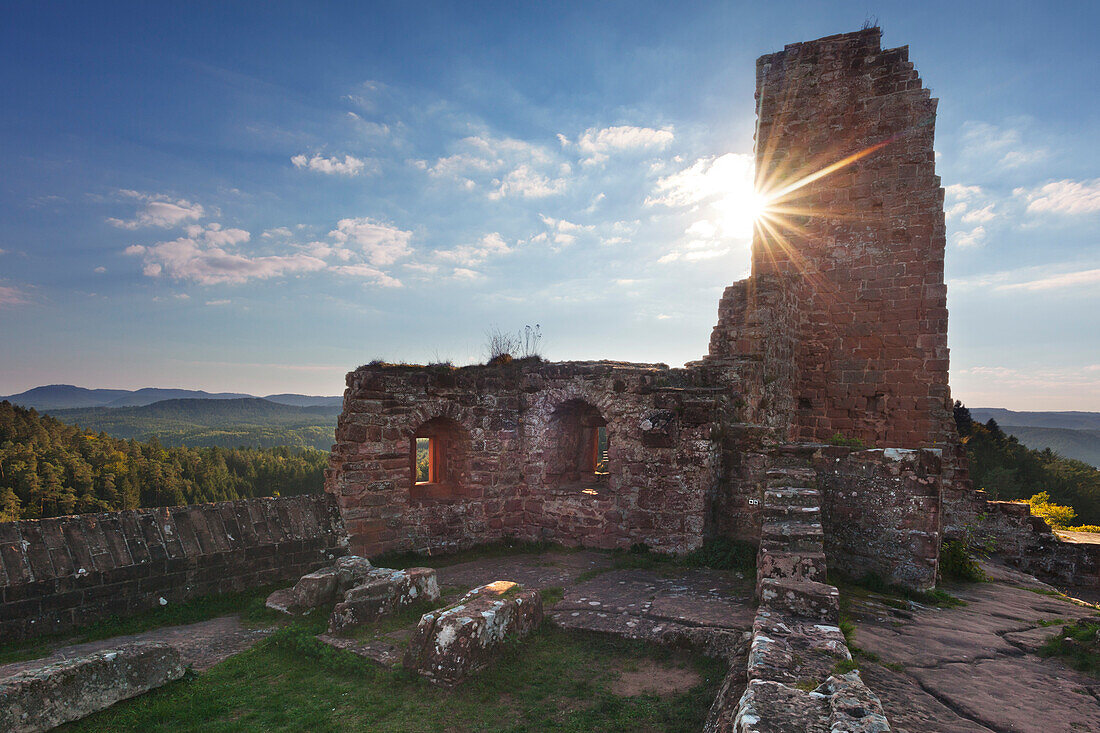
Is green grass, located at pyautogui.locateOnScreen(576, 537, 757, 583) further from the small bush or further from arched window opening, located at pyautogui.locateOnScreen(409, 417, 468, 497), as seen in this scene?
arched window opening, located at pyautogui.locateOnScreen(409, 417, 468, 497)

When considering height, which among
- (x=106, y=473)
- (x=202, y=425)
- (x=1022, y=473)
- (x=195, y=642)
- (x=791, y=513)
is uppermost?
(x=791, y=513)

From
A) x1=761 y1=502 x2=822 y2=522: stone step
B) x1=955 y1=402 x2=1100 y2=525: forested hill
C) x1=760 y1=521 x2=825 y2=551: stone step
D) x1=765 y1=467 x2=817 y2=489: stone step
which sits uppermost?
x1=765 y1=467 x2=817 y2=489: stone step

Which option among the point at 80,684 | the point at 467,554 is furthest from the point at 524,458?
the point at 80,684

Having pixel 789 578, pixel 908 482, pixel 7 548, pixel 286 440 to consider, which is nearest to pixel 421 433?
pixel 7 548

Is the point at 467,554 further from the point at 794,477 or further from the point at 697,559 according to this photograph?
the point at 794,477

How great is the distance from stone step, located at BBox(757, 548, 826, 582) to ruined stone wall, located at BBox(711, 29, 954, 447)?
533 cm

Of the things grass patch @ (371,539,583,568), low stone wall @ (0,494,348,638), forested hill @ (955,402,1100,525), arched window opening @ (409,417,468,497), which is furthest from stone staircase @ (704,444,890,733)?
forested hill @ (955,402,1100,525)

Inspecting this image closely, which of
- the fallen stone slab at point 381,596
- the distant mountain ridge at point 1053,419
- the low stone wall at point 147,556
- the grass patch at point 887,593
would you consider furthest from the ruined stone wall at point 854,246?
the distant mountain ridge at point 1053,419

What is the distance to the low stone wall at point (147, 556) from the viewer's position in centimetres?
507

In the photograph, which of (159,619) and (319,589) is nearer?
(159,619)

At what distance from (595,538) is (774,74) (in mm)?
10366

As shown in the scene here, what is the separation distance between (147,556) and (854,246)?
1236 centimetres

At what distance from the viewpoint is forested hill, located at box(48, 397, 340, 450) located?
124875mm

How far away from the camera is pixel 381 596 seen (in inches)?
224
